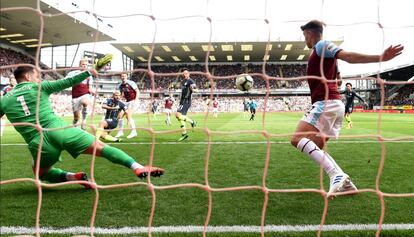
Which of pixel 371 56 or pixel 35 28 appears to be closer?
pixel 371 56

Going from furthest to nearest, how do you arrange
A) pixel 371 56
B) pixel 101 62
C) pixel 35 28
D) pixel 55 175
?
pixel 35 28 < pixel 55 175 < pixel 101 62 < pixel 371 56

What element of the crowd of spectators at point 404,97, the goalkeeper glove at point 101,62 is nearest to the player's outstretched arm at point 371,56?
the goalkeeper glove at point 101,62

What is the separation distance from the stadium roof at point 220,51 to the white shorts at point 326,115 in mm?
30937

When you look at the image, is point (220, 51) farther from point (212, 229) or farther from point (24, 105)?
point (212, 229)

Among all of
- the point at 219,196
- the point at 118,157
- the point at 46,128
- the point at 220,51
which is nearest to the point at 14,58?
the point at 220,51

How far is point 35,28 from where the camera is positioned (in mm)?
30516

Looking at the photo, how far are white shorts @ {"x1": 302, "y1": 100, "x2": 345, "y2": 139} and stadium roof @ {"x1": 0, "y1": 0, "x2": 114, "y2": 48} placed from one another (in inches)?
883

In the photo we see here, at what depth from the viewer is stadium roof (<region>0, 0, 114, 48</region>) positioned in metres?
25.3

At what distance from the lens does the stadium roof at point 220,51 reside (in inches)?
1463

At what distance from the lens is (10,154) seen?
701 cm

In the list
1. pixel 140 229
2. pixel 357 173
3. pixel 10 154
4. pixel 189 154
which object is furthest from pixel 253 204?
pixel 10 154

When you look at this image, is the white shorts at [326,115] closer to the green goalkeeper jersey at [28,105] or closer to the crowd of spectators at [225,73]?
the green goalkeeper jersey at [28,105]

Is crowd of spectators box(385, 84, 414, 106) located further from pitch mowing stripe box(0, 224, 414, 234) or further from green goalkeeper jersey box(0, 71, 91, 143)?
green goalkeeper jersey box(0, 71, 91, 143)

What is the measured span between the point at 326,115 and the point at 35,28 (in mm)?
31558
